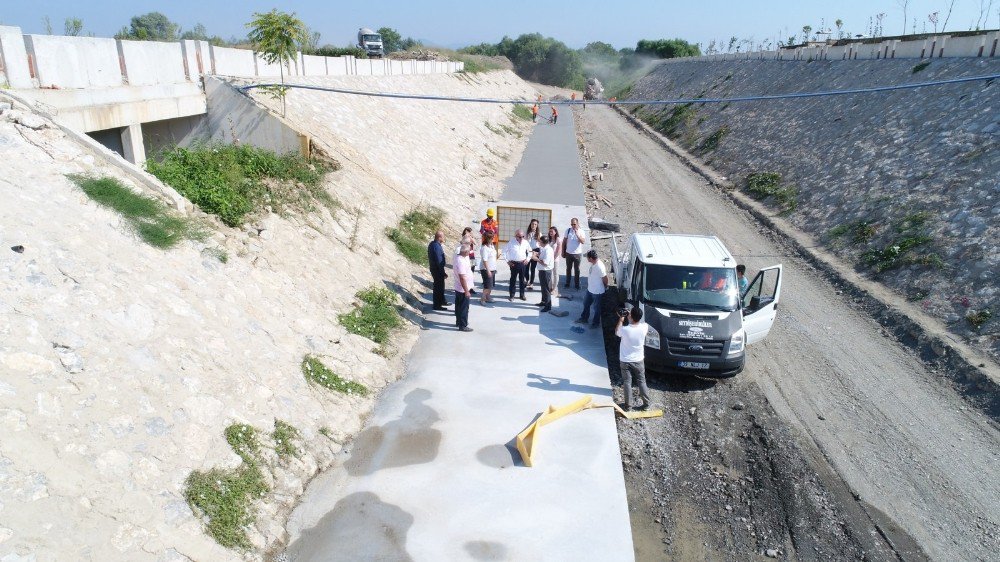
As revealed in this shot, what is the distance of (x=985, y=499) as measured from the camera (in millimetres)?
7457

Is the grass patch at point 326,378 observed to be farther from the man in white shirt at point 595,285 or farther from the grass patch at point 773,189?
the grass patch at point 773,189

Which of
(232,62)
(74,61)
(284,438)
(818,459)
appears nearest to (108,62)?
(74,61)

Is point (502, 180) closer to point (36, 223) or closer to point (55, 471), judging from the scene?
point (36, 223)

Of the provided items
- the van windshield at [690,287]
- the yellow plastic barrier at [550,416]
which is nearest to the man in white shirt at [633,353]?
the yellow plastic barrier at [550,416]

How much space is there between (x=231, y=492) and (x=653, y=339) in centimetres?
655

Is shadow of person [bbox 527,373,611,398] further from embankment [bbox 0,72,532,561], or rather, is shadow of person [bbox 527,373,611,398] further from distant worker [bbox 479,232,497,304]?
distant worker [bbox 479,232,497,304]

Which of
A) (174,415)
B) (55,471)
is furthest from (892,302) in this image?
(55,471)

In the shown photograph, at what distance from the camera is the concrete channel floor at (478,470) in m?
6.38

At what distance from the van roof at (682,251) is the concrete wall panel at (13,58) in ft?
37.9

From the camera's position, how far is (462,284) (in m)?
11.2

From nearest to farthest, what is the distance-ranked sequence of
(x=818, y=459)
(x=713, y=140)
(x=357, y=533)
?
(x=357, y=533), (x=818, y=459), (x=713, y=140)

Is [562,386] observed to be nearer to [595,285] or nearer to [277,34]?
[595,285]

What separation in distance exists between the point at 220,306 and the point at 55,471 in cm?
335

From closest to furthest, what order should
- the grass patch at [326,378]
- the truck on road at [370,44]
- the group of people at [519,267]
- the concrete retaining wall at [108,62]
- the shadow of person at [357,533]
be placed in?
1. the shadow of person at [357,533]
2. the grass patch at [326,378]
3. the concrete retaining wall at [108,62]
4. the group of people at [519,267]
5. the truck on road at [370,44]
